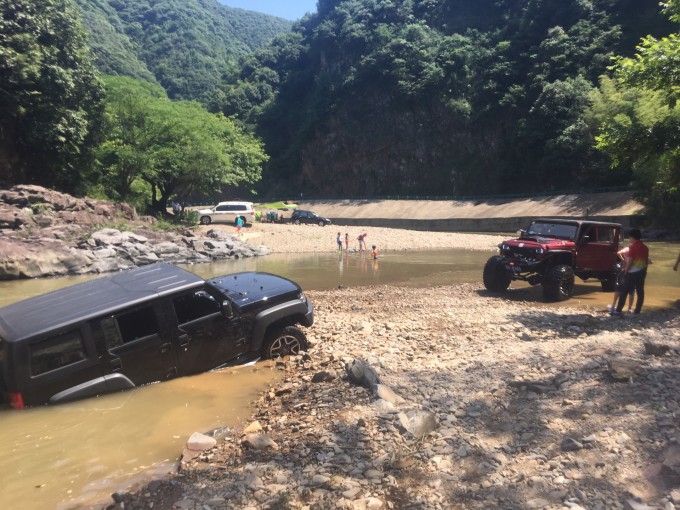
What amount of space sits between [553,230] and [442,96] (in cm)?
5732

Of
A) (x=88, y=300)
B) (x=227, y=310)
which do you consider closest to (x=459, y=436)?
(x=227, y=310)

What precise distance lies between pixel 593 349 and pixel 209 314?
5399 mm

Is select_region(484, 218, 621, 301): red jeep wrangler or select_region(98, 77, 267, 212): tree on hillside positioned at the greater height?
select_region(98, 77, 267, 212): tree on hillside

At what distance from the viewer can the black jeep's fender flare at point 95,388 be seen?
539 cm

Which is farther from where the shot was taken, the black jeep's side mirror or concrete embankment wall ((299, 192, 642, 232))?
concrete embankment wall ((299, 192, 642, 232))

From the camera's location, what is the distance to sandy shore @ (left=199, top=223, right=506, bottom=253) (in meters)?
29.7

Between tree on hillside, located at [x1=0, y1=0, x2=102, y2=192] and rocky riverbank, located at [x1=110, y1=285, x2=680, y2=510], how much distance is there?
3146 cm

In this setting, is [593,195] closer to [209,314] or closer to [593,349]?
[593,349]

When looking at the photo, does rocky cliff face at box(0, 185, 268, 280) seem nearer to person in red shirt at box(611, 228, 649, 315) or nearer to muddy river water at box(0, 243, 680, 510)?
muddy river water at box(0, 243, 680, 510)

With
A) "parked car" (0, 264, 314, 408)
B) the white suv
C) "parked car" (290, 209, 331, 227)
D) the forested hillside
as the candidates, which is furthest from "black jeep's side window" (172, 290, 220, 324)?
the forested hillside

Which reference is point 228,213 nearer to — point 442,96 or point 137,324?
point 137,324

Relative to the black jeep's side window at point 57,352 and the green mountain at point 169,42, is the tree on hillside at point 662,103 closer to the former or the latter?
the black jeep's side window at point 57,352

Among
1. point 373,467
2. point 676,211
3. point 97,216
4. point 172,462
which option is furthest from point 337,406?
point 676,211

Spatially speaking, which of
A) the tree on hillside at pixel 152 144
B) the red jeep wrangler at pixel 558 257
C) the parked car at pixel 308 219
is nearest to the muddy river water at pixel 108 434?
the red jeep wrangler at pixel 558 257
